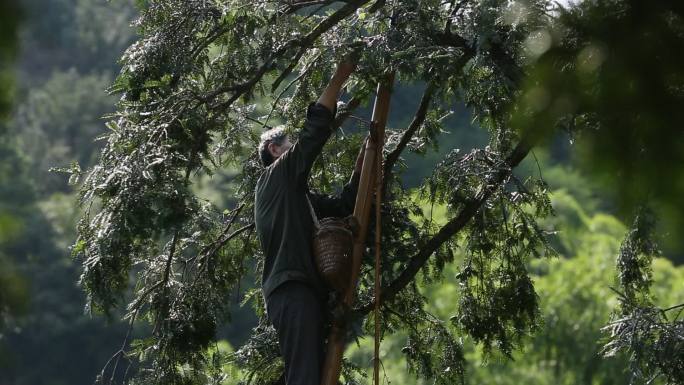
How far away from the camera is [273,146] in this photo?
5.31m

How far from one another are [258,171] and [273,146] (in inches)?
56.3

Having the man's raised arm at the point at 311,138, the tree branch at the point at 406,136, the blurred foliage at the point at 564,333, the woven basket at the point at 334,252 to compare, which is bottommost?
the woven basket at the point at 334,252

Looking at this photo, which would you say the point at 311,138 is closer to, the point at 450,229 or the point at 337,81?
the point at 337,81

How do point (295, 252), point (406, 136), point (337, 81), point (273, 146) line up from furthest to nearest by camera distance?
point (406, 136) < point (273, 146) < point (337, 81) < point (295, 252)

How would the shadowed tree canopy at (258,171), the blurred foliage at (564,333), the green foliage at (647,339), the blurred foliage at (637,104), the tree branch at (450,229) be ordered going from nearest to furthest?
the blurred foliage at (637,104), the shadowed tree canopy at (258,171), the tree branch at (450,229), the green foliage at (647,339), the blurred foliage at (564,333)

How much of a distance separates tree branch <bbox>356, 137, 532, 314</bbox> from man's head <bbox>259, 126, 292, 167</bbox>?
0.89 metres

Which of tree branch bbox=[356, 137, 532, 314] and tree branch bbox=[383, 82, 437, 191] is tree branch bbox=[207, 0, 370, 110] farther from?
tree branch bbox=[356, 137, 532, 314]

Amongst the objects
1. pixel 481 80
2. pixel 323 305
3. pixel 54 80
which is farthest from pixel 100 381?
pixel 54 80

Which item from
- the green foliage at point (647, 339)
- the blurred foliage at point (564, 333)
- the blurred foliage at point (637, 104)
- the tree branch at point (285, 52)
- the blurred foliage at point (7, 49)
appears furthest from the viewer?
the blurred foliage at point (564, 333)

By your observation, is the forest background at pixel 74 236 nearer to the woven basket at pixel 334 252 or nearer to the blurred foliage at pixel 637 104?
the blurred foliage at pixel 637 104

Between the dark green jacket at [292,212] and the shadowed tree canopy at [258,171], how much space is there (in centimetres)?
32

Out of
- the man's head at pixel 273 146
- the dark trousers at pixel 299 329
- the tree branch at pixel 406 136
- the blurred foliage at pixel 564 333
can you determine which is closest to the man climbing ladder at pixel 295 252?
the dark trousers at pixel 299 329

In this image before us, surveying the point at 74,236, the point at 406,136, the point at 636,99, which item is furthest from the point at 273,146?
the point at 74,236

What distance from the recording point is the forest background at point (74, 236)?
2.65 m
